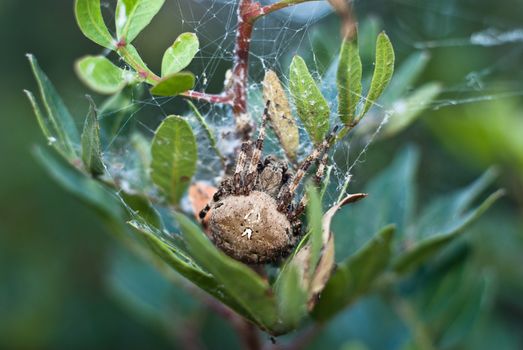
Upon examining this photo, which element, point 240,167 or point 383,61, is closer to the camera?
point 383,61

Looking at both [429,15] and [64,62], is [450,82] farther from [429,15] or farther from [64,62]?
[64,62]

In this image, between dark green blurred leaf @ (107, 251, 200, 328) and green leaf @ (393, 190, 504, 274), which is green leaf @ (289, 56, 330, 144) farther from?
dark green blurred leaf @ (107, 251, 200, 328)

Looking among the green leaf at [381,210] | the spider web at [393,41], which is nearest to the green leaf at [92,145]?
the spider web at [393,41]

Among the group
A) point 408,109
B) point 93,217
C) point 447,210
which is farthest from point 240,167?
point 93,217

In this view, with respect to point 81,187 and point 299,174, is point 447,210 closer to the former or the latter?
point 299,174

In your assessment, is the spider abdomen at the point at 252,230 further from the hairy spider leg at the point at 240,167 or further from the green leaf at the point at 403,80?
the green leaf at the point at 403,80

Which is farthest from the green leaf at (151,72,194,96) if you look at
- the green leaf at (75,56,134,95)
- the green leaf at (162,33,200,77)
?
the green leaf at (75,56,134,95)
